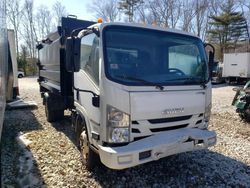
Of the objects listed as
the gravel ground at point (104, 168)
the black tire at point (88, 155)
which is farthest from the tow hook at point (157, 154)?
the black tire at point (88, 155)

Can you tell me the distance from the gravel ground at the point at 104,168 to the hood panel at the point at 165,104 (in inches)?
43.5

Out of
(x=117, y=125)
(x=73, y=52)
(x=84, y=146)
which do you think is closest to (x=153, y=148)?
(x=117, y=125)

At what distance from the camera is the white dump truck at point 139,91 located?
3.27 meters

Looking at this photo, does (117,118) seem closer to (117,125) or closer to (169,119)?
(117,125)

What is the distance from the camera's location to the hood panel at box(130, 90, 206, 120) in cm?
331

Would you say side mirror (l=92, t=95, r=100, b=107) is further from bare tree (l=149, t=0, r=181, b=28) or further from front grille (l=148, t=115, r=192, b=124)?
bare tree (l=149, t=0, r=181, b=28)

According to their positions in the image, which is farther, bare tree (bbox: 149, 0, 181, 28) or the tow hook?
bare tree (bbox: 149, 0, 181, 28)

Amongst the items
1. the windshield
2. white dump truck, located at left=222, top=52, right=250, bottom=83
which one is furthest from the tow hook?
white dump truck, located at left=222, top=52, right=250, bottom=83

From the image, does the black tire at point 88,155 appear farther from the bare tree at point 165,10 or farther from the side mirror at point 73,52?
the bare tree at point 165,10

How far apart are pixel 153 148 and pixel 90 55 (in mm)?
1625

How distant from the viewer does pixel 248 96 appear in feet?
25.0

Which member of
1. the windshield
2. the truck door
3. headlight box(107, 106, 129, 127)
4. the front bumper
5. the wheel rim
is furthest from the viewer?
the wheel rim

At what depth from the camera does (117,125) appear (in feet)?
10.7

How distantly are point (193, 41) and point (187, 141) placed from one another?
1596 mm
